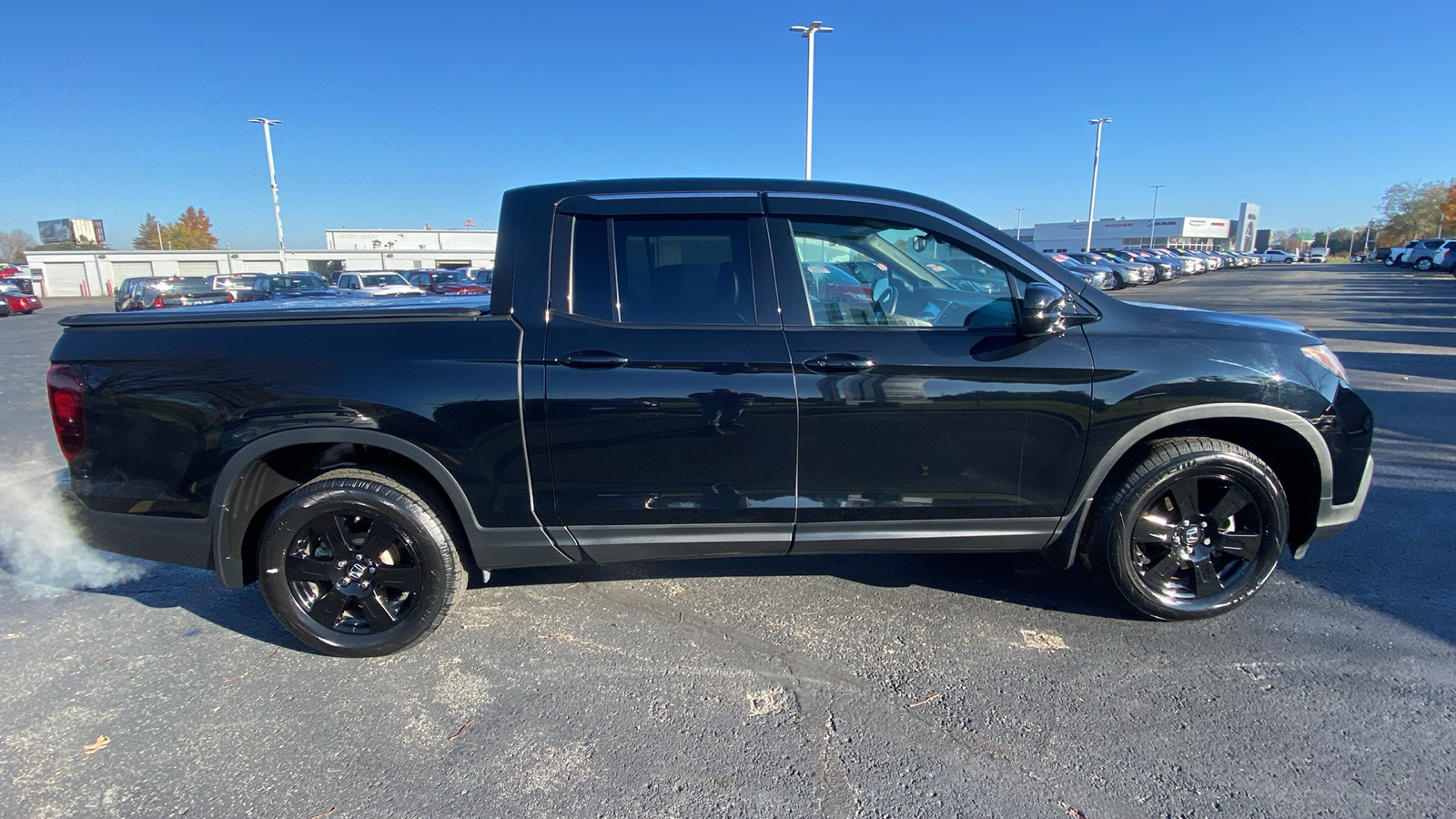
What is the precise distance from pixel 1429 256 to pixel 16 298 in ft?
253

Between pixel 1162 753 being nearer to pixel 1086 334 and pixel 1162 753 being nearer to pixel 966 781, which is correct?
pixel 966 781

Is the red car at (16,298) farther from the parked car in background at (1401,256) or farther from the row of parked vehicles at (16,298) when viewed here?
the parked car in background at (1401,256)

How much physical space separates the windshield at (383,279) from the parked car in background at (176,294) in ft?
16.2

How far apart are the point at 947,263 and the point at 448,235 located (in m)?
73.0

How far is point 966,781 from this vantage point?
7.54 feet

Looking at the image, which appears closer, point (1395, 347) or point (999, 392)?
point (999, 392)

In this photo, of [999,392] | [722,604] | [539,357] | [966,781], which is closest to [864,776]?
[966,781]

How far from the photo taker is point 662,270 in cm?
295

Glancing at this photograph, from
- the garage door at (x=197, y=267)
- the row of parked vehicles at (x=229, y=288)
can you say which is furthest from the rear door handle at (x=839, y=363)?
the garage door at (x=197, y=267)

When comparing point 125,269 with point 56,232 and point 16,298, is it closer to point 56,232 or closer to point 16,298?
point 16,298

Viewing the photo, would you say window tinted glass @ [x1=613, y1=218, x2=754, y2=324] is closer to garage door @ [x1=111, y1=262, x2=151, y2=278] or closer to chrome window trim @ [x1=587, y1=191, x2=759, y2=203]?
chrome window trim @ [x1=587, y1=191, x2=759, y2=203]

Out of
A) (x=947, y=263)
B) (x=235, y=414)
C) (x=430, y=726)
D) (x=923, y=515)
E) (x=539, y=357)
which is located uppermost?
(x=947, y=263)

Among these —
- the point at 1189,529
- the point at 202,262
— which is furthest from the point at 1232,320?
the point at 202,262

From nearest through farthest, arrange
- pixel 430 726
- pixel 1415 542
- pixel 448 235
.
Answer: pixel 430 726
pixel 1415 542
pixel 448 235
